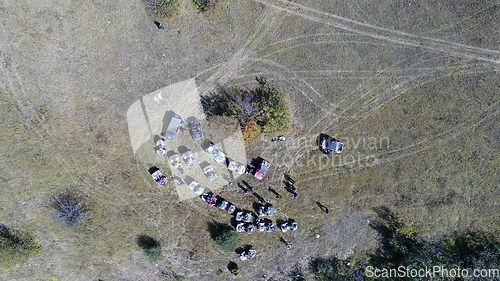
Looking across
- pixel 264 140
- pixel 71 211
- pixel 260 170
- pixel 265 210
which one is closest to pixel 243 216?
pixel 265 210

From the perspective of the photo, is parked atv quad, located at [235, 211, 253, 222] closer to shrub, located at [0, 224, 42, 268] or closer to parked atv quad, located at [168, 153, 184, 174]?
parked atv quad, located at [168, 153, 184, 174]

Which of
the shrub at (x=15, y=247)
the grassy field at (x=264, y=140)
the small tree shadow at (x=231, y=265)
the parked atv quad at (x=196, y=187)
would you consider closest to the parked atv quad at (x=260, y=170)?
the grassy field at (x=264, y=140)

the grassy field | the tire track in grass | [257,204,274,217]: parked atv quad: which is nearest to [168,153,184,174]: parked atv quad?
the grassy field

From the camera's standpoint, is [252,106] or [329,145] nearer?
[252,106]

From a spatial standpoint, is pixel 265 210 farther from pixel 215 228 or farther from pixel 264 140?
pixel 264 140

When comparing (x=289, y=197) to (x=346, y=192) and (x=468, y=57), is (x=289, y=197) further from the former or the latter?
(x=468, y=57)

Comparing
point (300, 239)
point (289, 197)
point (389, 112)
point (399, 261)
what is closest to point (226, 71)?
point (289, 197)
